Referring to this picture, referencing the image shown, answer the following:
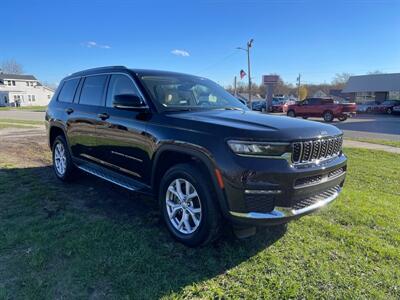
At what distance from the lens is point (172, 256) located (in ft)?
10.1

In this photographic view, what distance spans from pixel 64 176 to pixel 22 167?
5.85ft

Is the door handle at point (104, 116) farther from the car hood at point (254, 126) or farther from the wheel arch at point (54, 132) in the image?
the wheel arch at point (54, 132)

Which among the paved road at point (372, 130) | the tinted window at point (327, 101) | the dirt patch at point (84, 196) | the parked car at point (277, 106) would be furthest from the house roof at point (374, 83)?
the dirt patch at point (84, 196)

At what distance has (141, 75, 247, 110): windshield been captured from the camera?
3803mm

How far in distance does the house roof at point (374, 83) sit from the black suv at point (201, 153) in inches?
1849

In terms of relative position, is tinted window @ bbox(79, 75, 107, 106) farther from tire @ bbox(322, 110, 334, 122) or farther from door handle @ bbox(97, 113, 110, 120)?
tire @ bbox(322, 110, 334, 122)

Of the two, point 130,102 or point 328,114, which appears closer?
point 130,102

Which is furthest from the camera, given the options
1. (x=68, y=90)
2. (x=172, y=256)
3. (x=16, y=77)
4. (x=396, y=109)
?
(x=16, y=77)

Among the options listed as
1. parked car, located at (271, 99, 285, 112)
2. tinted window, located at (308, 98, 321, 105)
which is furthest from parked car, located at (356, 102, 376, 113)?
tinted window, located at (308, 98, 321, 105)

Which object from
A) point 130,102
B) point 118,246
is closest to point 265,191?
point 118,246

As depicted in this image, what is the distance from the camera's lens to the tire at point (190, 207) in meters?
2.95

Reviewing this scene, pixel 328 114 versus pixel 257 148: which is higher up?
pixel 257 148

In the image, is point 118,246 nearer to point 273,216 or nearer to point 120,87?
point 273,216

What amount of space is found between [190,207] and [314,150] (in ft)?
4.53
